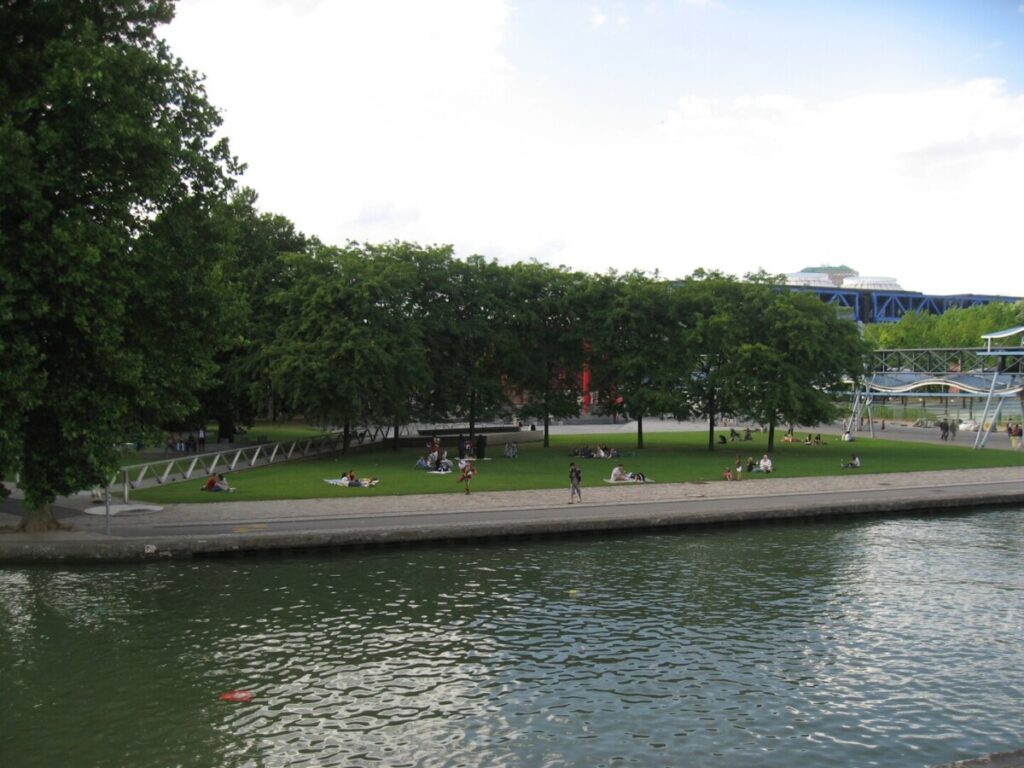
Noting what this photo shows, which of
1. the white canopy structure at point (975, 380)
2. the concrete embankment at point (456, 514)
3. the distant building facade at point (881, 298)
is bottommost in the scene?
the concrete embankment at point (456, 514)

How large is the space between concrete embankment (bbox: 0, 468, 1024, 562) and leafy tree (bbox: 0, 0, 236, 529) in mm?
2251

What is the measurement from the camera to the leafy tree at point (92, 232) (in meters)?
23.3

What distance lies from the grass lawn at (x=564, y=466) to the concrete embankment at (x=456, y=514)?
2102mm

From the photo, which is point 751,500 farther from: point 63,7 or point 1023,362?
point 1023,362

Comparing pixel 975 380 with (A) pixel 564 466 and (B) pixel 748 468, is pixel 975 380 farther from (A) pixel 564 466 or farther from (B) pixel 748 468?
(A) pixel 564 466

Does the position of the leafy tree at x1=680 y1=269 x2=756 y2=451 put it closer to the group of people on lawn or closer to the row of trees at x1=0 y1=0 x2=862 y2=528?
the group of people on lawn

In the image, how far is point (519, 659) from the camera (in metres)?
17.9

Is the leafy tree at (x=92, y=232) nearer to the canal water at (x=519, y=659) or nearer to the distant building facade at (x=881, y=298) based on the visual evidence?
the canal water at (x=519, y=659)

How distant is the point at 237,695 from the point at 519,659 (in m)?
5.20

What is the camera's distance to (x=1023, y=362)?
196 ft

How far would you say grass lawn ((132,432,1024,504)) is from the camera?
1449 inches

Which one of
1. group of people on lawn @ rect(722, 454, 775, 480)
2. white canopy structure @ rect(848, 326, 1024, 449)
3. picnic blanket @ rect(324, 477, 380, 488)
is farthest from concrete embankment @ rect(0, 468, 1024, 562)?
white canopy structure @ rect(848, 326, 1024, 449)

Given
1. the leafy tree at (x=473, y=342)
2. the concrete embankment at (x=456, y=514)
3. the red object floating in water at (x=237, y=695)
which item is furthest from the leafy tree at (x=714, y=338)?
the red object floating in water at (x=237, y=695)

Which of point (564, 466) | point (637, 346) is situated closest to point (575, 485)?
point (564, 466)
